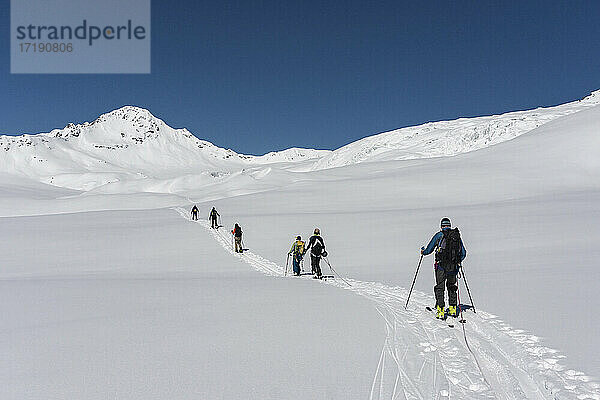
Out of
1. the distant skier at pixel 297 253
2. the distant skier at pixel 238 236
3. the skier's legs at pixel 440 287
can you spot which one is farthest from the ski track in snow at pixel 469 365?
the distant skier at pixel 238 236

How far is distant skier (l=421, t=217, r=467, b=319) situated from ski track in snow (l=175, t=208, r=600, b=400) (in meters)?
0.42

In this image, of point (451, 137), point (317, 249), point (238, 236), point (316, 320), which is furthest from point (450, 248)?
point (451, 137)

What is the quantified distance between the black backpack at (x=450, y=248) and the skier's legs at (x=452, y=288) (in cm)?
32

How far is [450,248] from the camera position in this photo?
770cm

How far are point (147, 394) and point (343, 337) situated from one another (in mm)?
2954

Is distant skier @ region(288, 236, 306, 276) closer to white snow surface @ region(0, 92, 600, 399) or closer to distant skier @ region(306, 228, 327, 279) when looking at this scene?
distant skier @ region(306, 228, 327, 279)

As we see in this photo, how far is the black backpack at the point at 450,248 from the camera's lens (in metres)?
7.66

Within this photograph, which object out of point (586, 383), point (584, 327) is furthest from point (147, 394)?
point (584, 327)

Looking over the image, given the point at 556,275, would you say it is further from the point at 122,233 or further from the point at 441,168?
the point at 441,168

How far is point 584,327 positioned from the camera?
6094 millimetres

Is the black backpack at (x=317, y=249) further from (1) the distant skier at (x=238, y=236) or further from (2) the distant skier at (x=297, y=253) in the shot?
(1) the distant skier at (x=238, y=236)

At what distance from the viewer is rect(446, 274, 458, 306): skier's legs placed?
762cm

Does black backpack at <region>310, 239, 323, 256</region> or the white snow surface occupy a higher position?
black backpack at <region>310, 239, 323, 256</region>

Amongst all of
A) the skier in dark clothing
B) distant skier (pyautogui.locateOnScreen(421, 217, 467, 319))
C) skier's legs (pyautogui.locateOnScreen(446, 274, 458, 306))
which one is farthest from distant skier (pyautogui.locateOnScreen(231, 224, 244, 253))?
skier's legs (pyautogui.locateOnScreen(446, 274, 458, 306))
